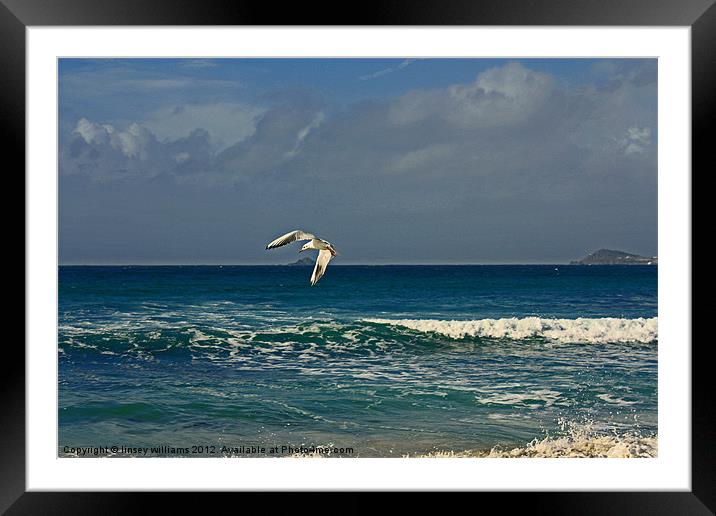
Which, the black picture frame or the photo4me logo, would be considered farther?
the photo4me logo

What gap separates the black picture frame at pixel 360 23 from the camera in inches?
75.4

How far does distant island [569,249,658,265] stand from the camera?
14.0 meters

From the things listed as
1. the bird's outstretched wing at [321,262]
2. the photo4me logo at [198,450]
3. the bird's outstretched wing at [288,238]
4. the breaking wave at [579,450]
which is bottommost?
the photo4me logo at [198,450]

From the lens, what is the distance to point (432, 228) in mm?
14766

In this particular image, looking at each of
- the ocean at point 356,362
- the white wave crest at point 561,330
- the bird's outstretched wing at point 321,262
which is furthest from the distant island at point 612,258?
the bird's outstretched wing at point 321,262

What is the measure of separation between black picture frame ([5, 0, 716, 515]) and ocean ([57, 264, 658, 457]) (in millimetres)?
1438

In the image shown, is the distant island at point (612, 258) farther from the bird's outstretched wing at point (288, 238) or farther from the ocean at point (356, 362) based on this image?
the bird's outstretched wing at point (288, 238)

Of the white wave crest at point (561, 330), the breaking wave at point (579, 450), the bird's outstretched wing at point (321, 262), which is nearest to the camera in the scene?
the bird's outstretched wing at point (321, 262)

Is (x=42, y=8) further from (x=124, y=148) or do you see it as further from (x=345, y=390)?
(x=124, y=148)

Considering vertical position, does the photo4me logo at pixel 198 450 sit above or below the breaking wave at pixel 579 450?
below

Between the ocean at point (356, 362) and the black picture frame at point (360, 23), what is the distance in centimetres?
144

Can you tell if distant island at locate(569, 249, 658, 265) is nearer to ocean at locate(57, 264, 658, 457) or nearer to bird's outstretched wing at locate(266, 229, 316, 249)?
ocean at locate(57, 264, 658, 457)

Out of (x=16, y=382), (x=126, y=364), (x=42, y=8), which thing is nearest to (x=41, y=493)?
(x=16, y=382)

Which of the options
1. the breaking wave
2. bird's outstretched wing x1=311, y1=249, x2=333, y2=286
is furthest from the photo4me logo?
bird's outstretched wing x1=311, y1=249, x2=333, y2=286
